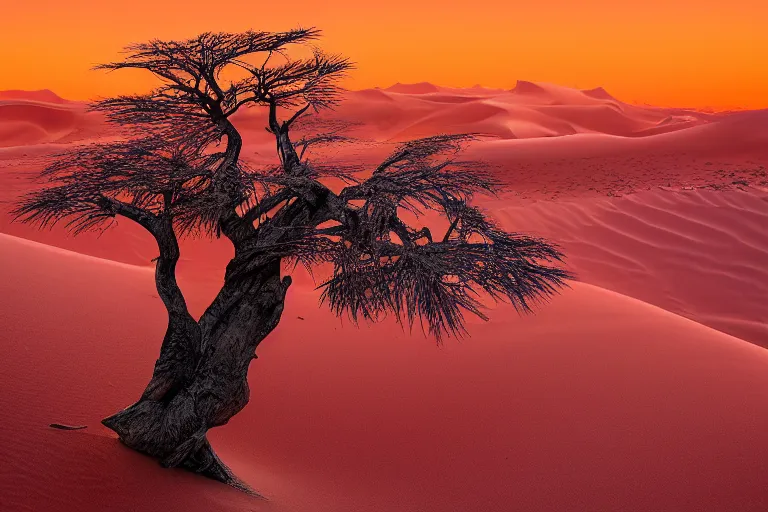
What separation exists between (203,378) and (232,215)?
1.56m

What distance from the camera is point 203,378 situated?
6.55 meters

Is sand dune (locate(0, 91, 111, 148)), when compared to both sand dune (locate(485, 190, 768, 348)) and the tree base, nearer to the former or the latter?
sand dune (locate(485, 190, 768, 348))

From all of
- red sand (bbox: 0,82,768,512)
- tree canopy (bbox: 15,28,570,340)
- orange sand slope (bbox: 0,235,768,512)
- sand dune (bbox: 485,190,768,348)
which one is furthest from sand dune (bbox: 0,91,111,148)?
tree canopy (bbox: 15,28,570,340)

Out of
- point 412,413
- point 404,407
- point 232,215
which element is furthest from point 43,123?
point 232,215

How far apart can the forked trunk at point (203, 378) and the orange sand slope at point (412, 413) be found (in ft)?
0.84

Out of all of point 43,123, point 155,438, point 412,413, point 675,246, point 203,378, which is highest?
point 43,123

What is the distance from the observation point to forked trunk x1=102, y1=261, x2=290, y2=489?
6.46m

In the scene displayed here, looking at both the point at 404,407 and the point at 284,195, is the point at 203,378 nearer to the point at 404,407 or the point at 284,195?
the point at 284,195

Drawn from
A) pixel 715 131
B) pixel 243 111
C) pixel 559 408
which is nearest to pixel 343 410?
pixel 559 408

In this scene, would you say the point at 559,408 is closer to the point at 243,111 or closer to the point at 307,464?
the point at 307,464

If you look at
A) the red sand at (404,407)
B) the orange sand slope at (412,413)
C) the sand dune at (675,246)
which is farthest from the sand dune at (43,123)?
the orange sand slope at (412,413)

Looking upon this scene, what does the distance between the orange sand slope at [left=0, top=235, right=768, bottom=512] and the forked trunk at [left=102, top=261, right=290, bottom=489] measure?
10.1 inches

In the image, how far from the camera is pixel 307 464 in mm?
8258

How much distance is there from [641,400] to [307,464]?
4652 mm
